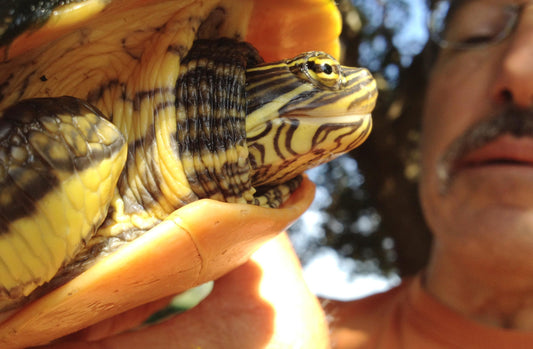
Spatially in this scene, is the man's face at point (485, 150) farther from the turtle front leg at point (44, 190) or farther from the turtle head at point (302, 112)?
the turtle front leg at point (44, 190)

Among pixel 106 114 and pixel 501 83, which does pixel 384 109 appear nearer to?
pixel 501 83

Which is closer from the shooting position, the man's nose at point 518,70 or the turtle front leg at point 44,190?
the turtle front leg at point 44,190

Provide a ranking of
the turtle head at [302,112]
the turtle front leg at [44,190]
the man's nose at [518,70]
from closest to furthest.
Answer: the turtle front leg at [44,190], the turtle head at [302,112], the man's nose at [518,70]

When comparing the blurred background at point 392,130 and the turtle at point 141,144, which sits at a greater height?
the turtle at point 141,144

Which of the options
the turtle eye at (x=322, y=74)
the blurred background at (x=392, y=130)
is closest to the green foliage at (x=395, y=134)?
the blurred background at (x=392, y=130)

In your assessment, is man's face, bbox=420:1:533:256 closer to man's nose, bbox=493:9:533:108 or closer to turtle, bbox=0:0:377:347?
man's nose, bbox=493:9:533:108

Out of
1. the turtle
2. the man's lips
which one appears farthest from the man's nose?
the turtle

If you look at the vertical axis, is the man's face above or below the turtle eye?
below
